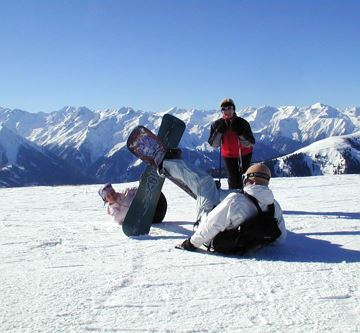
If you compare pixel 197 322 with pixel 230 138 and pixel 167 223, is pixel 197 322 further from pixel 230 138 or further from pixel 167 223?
pixel 230 138

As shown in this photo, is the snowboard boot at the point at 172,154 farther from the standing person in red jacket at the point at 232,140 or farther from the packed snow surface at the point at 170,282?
the standing person in red jacket at the point at 232,140

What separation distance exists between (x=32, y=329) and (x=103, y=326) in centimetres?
46

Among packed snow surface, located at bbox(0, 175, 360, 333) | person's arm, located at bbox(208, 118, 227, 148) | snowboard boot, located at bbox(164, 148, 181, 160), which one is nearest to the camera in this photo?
packed snow surface, located at bbox(0, 175, 360, 333)

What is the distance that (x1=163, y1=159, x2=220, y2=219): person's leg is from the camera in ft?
19.3

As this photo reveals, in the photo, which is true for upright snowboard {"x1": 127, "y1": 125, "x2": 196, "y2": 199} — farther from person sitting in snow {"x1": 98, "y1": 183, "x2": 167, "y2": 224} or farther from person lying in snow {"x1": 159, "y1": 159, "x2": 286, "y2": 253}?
person lying in snow {"x1": 159, "y1": 159, "x2": 286, "y2": 253}

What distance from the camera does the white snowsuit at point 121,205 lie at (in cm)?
735

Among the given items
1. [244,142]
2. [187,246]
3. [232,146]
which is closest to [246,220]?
[187,246]

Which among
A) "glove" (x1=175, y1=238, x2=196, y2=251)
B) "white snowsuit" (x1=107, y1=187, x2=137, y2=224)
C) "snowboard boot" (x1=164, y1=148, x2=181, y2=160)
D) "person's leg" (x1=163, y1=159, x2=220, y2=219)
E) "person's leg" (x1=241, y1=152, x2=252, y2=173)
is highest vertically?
"snowboard boot" (x1=164, y1=148, x2=181, y2=160)

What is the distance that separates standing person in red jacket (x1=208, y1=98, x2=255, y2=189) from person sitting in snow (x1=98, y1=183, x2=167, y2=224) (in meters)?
1.49

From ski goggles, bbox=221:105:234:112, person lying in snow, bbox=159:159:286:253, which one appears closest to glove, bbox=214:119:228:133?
A: ski goggles, bbox=221:105:234:112

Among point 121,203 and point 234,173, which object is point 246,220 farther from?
point 234,173

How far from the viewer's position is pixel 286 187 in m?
13.5

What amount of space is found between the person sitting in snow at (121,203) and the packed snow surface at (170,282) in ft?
0.77

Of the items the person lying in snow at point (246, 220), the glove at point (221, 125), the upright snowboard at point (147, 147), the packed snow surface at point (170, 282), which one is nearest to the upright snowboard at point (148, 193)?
the upright snowboard at point (147, 147)
